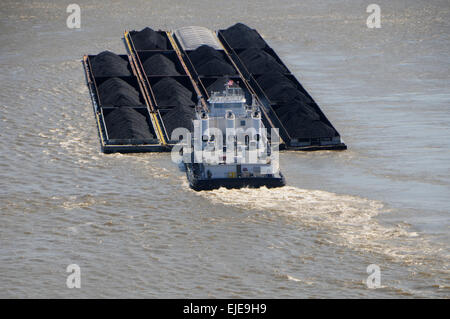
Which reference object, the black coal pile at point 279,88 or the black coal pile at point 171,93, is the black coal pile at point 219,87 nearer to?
the black coal pile at point 279,88

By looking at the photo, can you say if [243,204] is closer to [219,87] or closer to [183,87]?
[183,87]

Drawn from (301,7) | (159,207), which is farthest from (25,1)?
(159,207)

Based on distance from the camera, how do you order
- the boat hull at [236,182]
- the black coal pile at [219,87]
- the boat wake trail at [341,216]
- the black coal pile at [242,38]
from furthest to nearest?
the black coal pile at [242,38] < the black coal pile at [219,87] < the boat hull at [236,182] < the boat wake trail at [341,216]

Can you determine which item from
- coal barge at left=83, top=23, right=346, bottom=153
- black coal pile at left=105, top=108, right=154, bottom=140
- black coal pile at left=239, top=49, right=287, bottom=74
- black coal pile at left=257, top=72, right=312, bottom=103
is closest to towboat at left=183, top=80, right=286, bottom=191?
coal barge at left=83, top=23, right=346, bottom=153

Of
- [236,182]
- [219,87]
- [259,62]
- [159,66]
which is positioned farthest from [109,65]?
[236,182]

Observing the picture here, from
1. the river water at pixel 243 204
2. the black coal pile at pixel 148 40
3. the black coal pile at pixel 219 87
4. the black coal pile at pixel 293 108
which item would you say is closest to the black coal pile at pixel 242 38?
the river water at pixel 243 204
